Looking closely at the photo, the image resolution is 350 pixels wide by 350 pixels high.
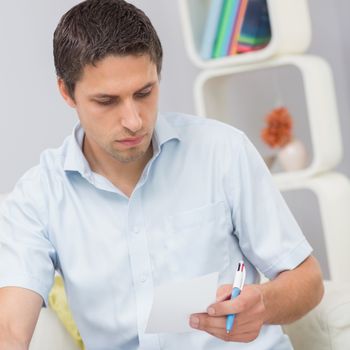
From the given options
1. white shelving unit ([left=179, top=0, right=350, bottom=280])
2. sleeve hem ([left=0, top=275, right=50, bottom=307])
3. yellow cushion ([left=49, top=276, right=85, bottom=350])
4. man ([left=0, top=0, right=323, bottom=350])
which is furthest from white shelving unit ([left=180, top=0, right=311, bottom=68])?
sleeve hem ([left=0, top=275, right=50, bottom=307])

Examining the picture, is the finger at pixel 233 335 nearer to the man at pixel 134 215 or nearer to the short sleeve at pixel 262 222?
the man at pixel 134 215

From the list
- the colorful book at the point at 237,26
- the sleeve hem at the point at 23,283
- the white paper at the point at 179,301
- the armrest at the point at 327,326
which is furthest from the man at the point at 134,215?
the colorful book at the point at 237,26

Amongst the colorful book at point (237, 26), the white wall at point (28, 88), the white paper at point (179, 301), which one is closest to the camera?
the white paper at point (179, 301)

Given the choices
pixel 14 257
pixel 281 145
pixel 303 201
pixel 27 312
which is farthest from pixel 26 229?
pixel 303 201

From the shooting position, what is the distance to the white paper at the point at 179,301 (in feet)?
4.63

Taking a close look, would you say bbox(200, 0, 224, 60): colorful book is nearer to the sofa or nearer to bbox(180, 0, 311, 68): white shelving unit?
bbox(180, 0, 311, 68): white shelving unit

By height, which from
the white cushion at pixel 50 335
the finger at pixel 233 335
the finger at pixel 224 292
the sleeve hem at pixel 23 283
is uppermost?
the finger at pixel 224 292

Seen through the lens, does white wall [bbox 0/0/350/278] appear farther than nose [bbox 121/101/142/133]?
Yes

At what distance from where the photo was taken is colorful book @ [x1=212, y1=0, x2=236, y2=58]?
2928 mm

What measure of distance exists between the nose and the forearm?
0.38 meters

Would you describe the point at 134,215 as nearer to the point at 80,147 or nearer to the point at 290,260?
the point at 80,147

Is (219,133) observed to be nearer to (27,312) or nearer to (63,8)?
(27,312)

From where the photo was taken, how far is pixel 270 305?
160cm

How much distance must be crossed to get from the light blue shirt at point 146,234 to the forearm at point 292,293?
1.3 inches
